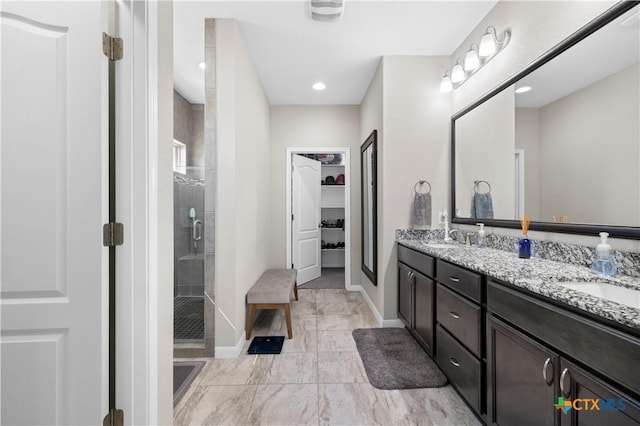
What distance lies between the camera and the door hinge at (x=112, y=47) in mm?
1089

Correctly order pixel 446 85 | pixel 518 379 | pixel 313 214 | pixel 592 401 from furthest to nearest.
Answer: pixel 313 214 → pixel 446 85 → pixel 518 379 → pixel 592 401

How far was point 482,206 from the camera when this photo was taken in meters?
2.44

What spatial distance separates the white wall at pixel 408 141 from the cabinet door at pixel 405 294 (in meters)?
0.12

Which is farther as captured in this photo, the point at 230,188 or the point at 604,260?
the point at 230,188

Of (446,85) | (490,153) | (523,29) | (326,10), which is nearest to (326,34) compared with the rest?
(326,10)

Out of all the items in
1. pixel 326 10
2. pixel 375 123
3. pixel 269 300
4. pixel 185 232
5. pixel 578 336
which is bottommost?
pixel 269 300

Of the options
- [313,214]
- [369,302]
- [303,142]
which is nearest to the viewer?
[369,302]

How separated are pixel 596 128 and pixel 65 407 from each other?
2.71 metres

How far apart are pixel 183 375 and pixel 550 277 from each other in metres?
2.41

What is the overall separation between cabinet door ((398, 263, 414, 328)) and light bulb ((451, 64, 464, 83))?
1821 millimetres

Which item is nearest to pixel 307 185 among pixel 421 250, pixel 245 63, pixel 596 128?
pixel 245 63

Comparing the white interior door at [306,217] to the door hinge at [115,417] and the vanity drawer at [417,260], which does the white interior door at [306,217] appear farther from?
the door hinge at [115,417]

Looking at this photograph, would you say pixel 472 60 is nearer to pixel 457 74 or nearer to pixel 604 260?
pixel 457 74

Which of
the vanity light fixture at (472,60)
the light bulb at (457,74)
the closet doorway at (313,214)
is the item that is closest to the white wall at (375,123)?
the closet doorway at (313,214)
